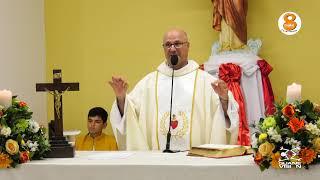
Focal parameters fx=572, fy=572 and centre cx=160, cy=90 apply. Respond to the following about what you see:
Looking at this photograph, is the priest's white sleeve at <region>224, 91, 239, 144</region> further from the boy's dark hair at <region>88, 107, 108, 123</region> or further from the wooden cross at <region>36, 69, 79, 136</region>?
the boy's dark hair at <region>88, 107, 108, 123</region>

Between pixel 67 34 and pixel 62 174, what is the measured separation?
12.6ft

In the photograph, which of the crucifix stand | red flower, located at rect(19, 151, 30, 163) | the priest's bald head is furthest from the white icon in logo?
the priest's bald head

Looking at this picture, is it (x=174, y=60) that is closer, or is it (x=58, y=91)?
(x=58, y=91)

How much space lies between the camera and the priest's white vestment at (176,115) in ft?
13.6

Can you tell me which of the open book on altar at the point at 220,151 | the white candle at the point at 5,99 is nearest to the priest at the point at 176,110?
the open book on altar at the point at 220,151

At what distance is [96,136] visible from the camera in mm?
6238

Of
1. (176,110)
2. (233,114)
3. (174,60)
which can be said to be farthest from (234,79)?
(233,114)

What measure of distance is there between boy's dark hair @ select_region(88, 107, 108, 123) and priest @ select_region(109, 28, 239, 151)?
170 centimetres

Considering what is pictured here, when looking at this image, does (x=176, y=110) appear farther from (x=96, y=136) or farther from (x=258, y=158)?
(x=96, y=136)

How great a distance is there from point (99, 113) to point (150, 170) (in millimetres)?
3316

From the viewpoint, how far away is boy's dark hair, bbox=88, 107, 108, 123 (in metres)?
6.21

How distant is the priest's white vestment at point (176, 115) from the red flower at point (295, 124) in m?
1.07

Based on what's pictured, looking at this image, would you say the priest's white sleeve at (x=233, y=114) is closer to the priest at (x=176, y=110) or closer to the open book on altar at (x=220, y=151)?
the priest at (x=176, y=110)

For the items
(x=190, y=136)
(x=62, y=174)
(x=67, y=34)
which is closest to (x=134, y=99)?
(x=190, y=136)
